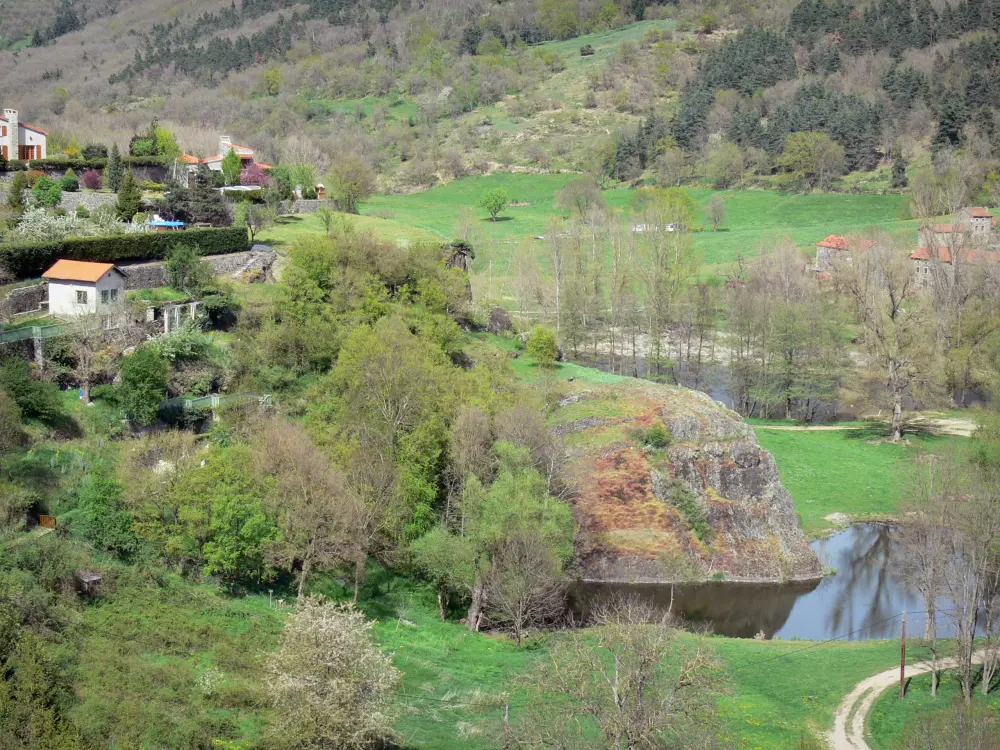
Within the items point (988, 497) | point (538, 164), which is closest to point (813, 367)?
point (988, 497)

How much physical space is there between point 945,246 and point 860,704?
57.6 meters

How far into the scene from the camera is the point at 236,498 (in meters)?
32.0

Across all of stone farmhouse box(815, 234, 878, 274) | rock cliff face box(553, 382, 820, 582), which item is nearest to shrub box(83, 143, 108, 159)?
rock cliff face box(553, 382, 820, 582)

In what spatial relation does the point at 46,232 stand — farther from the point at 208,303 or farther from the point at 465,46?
the point at 465,46

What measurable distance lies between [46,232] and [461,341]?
689 inches

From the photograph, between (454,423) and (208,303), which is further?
(208,303)

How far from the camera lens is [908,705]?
29.4 meters

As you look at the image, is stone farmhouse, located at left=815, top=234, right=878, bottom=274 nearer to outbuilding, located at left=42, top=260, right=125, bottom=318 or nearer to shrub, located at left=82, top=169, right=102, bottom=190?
shrub, located at left=82, top=169, right=102, bottom=190

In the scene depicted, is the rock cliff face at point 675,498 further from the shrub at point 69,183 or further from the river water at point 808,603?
the shrub at point 69,183

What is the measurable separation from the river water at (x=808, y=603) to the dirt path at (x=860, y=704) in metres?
4.31

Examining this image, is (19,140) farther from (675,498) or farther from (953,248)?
(953,248)

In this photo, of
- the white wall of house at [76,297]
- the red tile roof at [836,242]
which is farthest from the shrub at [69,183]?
the red tile roof at [836,242]

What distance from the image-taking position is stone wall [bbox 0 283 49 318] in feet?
132

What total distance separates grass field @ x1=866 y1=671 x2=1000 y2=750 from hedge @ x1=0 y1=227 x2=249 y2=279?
104ft
